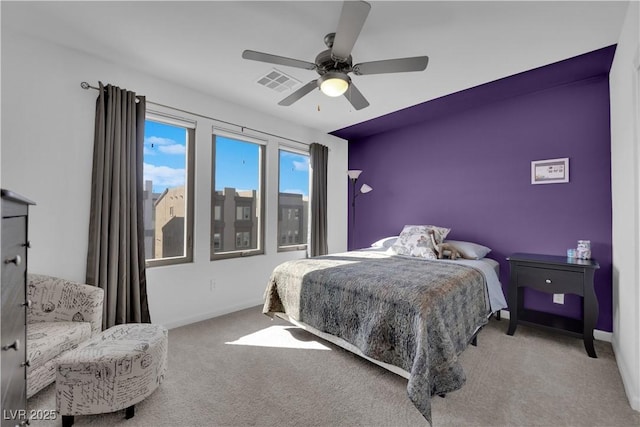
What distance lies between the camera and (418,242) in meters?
3.19

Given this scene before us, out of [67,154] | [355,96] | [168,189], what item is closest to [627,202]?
[355,96]

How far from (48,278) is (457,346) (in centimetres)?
299

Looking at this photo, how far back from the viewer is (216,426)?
60.2 inches

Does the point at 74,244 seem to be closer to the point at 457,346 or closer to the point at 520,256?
the point at 457,346

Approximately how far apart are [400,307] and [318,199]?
2.64 m

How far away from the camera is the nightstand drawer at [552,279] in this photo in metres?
2.37

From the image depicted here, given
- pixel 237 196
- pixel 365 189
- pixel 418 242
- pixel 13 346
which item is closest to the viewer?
pixel 13 346

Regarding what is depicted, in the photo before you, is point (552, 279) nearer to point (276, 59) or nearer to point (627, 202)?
point (627, 202)

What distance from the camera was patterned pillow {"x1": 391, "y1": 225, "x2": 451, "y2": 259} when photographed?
3091mm

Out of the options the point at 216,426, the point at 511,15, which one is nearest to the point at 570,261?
the point at 511,15

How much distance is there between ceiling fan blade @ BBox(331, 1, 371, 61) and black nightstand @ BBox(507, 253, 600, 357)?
2.45m

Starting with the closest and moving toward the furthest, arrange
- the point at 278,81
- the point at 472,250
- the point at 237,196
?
1. the point at 278,81
2. the point at 472,250
3. the point at 237,196

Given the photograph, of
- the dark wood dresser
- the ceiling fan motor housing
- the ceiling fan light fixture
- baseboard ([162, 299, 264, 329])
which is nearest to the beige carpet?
baseboard ([162, 299, 264, 329])

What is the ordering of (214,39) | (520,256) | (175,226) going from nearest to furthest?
(214,39) < (520,256) < (175,226)
